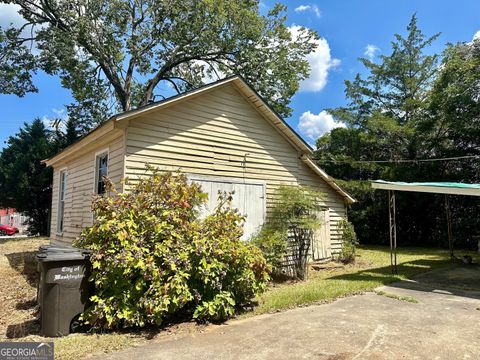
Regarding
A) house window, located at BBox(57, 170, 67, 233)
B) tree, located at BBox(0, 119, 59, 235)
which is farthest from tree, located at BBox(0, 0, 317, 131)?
house window, located at BBox(57, 170, 67, 233)

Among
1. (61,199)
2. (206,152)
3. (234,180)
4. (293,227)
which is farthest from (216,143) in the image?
(61,199)

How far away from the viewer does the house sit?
26.8 feet

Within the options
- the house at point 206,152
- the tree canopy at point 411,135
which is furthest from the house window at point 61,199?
the tree canopy at point 411,135

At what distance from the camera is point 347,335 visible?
498 centimetres

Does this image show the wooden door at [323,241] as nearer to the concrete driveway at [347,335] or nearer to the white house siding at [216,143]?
the white house siding at [216,143]

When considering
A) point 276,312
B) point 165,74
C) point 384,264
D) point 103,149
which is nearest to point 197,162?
point 103,149

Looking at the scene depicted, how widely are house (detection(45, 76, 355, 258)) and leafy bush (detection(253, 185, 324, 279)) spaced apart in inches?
21.7

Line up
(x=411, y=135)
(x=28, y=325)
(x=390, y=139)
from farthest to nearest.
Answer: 1. (x=390, y=139)
2. (x=411, y=135)
3. (x=28, y=325)

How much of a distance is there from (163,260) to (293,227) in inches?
191

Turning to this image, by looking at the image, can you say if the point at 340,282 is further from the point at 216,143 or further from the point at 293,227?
the point at 216,143

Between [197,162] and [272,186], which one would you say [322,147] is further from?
[197,162]

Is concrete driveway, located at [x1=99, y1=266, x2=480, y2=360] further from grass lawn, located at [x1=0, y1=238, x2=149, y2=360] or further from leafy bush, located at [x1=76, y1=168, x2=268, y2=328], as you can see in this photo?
leafy bush, located at [x1=76, y1=168, x2=268, y2=328]

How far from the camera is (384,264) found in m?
12.0

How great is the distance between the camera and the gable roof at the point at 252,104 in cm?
783
